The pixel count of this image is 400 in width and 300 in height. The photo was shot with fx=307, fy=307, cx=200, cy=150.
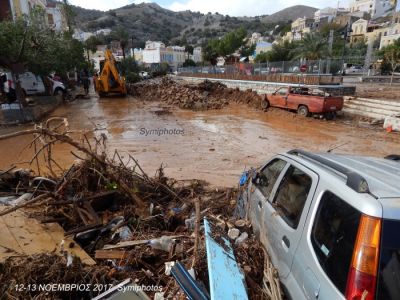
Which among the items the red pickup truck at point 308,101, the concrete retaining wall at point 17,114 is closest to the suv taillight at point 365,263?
the red pickup truck at point 308,101

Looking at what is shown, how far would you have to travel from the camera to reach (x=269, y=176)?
12.8 ft

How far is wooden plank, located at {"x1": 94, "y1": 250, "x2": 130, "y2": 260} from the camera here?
3748 mm

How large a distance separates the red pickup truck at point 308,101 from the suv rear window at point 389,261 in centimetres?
1489

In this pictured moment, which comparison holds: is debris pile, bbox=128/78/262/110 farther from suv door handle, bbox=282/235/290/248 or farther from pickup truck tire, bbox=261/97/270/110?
suv door handle, bbox=282/235/290/248

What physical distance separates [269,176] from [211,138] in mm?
9381

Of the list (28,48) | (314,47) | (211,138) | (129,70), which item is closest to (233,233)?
(211,138)

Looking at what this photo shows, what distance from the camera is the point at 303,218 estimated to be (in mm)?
2545

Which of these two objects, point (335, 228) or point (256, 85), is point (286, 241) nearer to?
point (335, 228)

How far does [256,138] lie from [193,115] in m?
7.12

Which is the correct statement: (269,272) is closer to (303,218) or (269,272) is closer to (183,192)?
(303,218)

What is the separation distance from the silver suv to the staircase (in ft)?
48.9

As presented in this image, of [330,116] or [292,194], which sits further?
[330,116]

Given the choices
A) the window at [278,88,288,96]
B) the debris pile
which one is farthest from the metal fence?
the window at [278,88,288,96]

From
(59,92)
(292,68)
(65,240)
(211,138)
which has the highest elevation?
(292,68)
